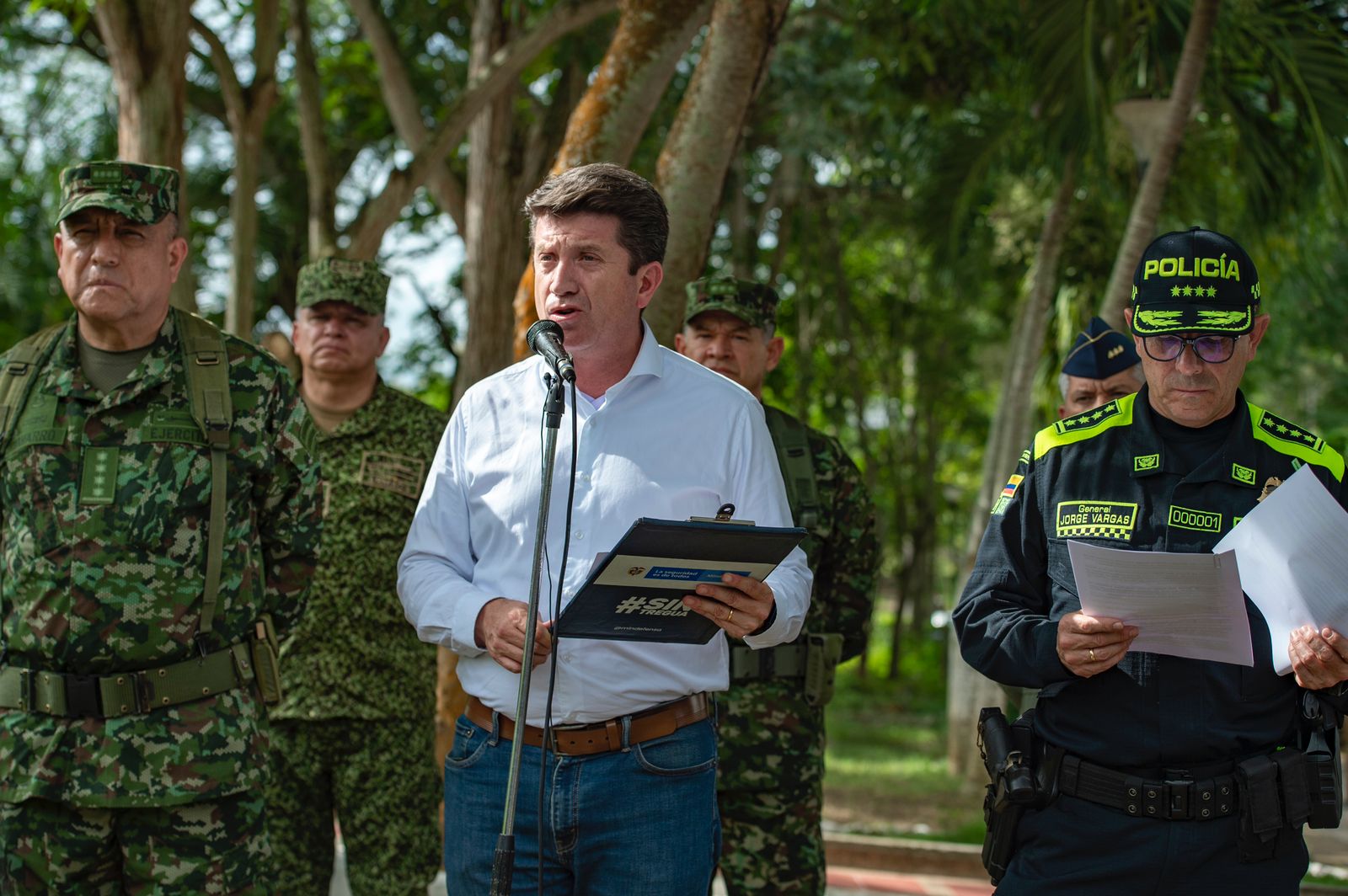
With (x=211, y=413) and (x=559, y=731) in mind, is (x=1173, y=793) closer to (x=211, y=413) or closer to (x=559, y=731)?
(x=559, y=731)

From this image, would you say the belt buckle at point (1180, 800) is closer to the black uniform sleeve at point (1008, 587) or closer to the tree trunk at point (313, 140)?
the black uniform sleeve at point (1008, 587)

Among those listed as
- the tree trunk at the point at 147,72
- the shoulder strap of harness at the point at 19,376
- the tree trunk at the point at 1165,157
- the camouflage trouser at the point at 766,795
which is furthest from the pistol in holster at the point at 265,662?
the tree trunk at the point at 1165,157

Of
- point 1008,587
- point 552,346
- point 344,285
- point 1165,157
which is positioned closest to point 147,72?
point 344,285

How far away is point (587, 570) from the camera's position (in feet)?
10.6

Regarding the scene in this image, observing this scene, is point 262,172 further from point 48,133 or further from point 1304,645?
point 1304,645

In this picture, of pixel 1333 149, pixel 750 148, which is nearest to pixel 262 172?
pixel 750 148

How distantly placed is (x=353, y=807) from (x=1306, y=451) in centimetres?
315

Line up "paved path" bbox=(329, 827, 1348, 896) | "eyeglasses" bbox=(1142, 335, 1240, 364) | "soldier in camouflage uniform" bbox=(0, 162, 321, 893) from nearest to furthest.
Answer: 1. "eyeglasses" bbox=(1142, 335, 1240, 364)
2. "soldier in camouflage uniform" bbox=(0, 162, 321, 893)
3. "paved path" bbox=(329, 827, 1348, 896)

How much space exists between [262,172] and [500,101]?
7908 mm

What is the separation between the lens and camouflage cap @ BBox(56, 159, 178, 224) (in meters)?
3.79

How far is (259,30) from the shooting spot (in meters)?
9.70

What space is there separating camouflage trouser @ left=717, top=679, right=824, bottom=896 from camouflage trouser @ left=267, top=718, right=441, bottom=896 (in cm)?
102

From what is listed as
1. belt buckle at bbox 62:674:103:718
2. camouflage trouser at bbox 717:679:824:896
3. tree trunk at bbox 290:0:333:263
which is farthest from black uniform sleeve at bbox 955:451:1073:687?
tree trunk at bbox 290:0:333:263

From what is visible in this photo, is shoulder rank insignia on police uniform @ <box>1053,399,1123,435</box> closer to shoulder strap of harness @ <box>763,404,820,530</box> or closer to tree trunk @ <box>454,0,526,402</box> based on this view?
shoulder strap of harness @ <box>763,404,820,530</box>
